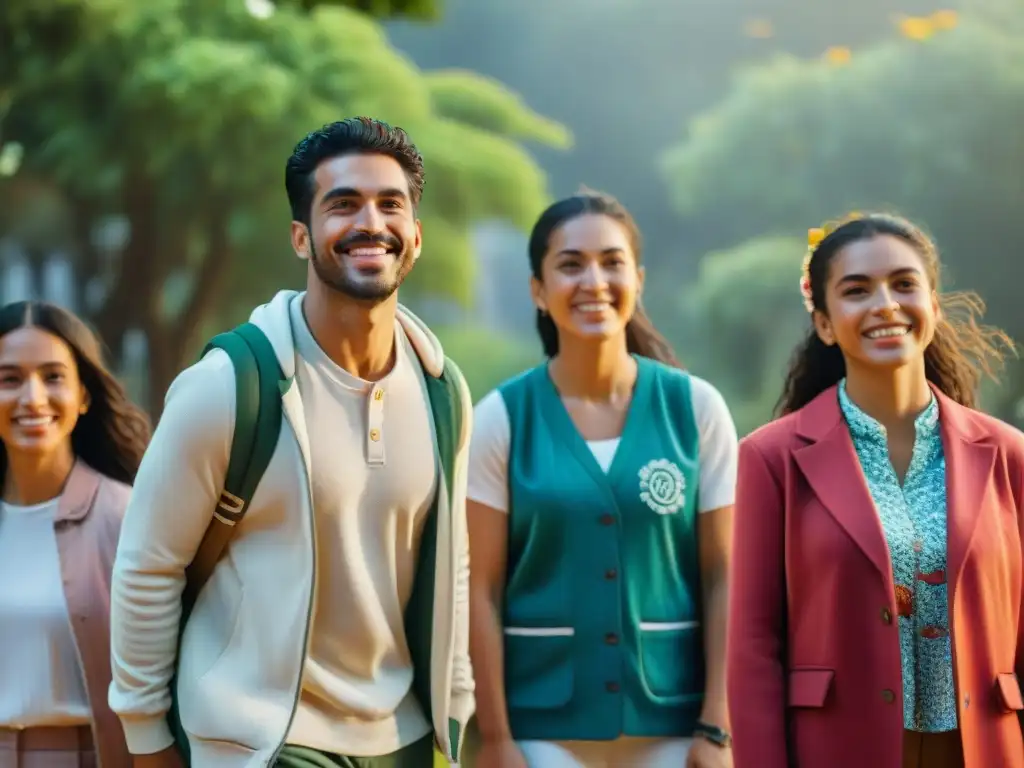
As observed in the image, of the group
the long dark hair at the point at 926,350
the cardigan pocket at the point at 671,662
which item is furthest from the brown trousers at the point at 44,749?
the long dark hair at the point at 926,350

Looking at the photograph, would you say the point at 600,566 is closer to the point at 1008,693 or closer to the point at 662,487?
the point at 662,487

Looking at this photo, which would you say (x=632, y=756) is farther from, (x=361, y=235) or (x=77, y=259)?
(x=77, y=259)

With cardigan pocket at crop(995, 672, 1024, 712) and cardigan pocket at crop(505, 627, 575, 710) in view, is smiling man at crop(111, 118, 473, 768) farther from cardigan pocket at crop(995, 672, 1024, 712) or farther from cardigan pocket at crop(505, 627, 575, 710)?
cardigan pocket at crop(995, 672, 1024, 712)

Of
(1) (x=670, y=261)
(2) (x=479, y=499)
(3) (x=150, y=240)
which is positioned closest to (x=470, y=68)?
(1) (x=670, y=261)

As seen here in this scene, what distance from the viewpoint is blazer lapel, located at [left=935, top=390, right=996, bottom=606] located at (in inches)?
101

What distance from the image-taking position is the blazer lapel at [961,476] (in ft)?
8.42

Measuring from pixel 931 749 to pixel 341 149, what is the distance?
1686mm

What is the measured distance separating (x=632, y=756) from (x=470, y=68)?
22.5ft

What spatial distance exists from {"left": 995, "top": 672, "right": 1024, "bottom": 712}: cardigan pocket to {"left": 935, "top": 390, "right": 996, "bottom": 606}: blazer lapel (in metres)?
0.20

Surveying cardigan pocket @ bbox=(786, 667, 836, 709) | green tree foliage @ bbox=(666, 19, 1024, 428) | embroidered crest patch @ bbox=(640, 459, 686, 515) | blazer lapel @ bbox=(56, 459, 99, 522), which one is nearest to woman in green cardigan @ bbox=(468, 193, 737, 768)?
embroidered crest patch @ bbox=(640, 459, 686, 515)

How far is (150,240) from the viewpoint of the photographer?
31.2 ft

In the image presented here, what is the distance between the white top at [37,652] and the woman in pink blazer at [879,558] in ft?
5.52

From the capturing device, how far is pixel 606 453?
10.8 ft

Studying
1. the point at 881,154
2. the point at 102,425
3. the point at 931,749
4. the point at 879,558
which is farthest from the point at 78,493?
the point at 881,154
